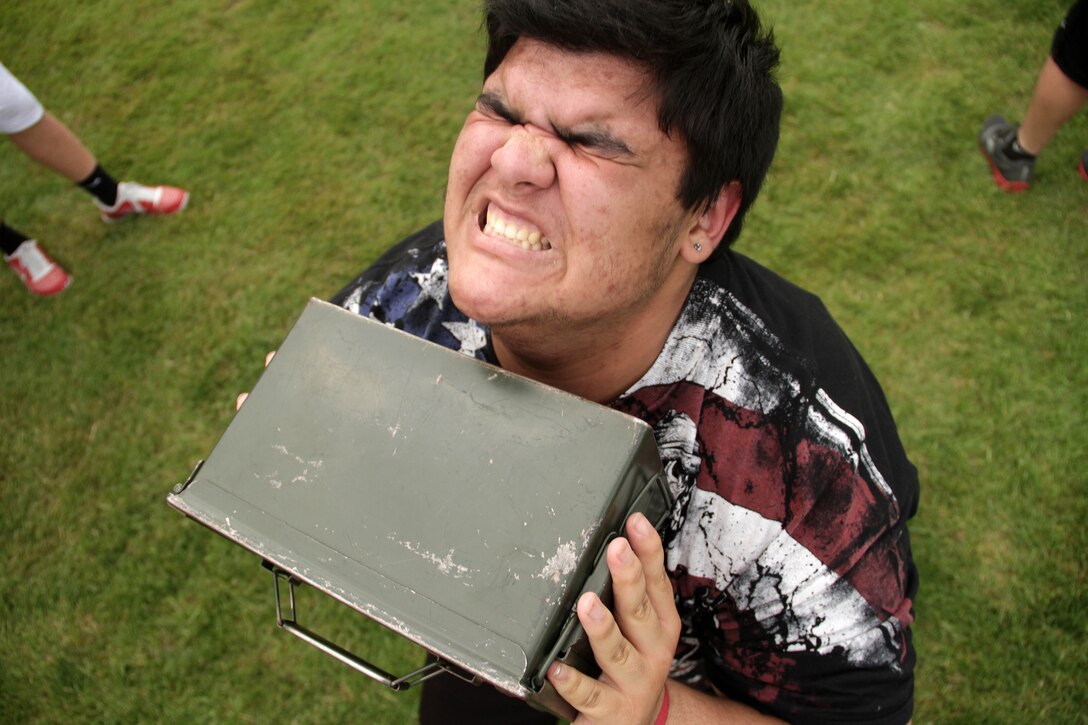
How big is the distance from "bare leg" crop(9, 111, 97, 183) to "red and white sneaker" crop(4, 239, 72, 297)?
1.18 ft

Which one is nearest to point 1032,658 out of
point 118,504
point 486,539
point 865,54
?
point 486,539

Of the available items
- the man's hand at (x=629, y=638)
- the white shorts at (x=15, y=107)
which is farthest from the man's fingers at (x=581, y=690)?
the white shorts at (x=15, y=107)

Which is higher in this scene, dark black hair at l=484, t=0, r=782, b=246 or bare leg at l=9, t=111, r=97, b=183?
dark black hair at l=484, t=0, r=782, b=246

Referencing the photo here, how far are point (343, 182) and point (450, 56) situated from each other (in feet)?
2.98

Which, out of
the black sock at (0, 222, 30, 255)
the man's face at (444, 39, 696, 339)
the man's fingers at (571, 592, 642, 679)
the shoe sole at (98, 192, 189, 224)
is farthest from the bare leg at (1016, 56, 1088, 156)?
the black sock at (0, 222, 30, 255)

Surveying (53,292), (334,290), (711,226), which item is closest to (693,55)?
(711,226)

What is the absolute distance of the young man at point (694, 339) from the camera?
1.34m

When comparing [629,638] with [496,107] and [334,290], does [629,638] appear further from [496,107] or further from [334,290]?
[334,290]

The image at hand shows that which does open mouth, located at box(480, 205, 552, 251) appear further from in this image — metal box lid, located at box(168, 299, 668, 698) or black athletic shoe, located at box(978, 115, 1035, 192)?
black athletic shoe, located at box(978, 115, 1035, 192)

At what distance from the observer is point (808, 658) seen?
4.69 ft

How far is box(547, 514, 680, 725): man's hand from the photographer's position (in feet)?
3.55

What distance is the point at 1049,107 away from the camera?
9.94ft

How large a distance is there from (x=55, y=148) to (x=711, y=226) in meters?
3.06

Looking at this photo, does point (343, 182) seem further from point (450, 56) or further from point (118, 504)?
point (118, 504)
